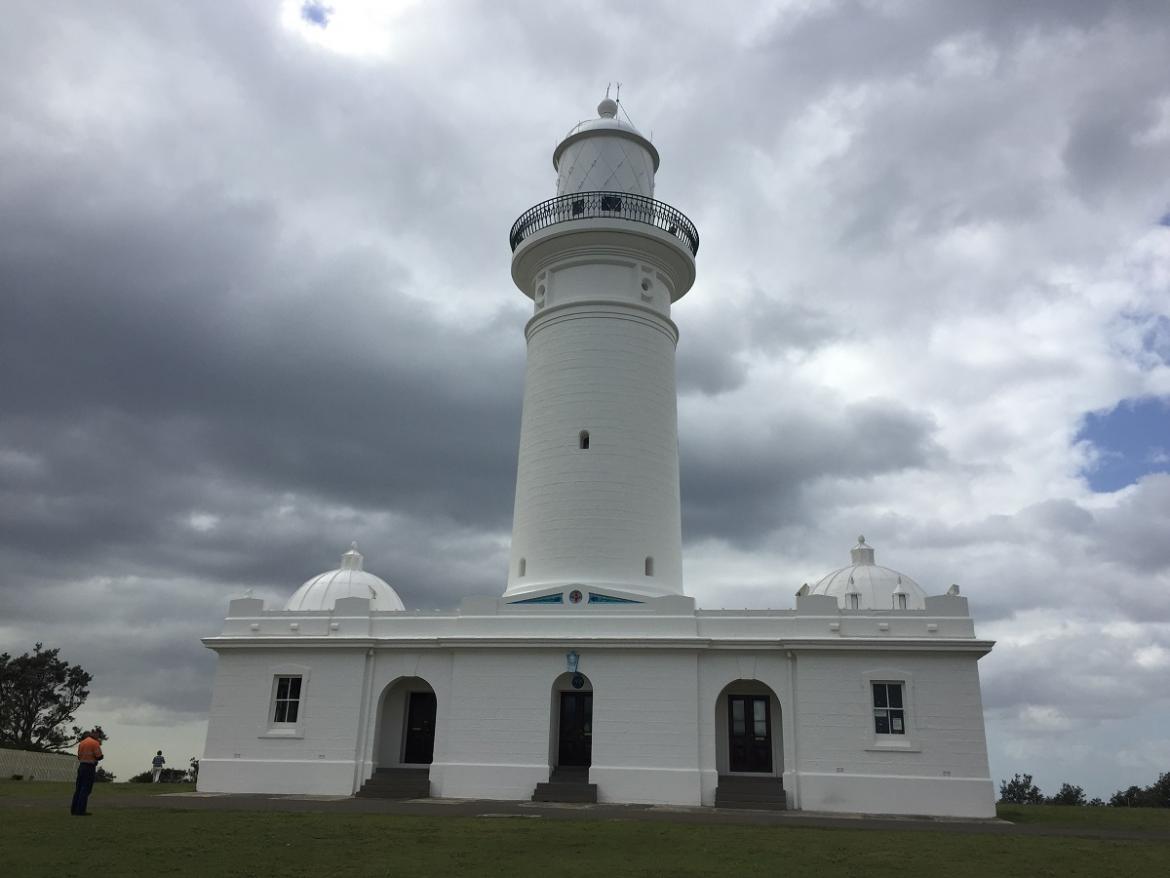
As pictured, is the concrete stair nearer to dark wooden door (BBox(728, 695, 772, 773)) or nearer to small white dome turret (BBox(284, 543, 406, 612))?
dark wooden door (BBox(728, 695, 772, 773))

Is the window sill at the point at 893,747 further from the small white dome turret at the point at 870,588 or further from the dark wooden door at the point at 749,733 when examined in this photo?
the small white dome turret at the point at 870,588

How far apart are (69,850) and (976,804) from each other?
16854mm

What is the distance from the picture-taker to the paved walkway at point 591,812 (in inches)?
631

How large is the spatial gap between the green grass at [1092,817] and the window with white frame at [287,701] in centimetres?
1662

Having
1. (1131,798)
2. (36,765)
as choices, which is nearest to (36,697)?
(36,765)

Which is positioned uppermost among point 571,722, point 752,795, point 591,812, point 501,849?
point 571,722

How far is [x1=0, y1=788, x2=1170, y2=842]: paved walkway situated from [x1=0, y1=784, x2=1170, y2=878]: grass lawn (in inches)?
38.3

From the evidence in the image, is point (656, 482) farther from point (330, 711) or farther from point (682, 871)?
point (682, 871)

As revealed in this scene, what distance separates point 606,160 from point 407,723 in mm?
16724

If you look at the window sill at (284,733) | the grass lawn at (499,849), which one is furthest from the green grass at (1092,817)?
the window sill at (284,733)

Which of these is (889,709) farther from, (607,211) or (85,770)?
(85,770)

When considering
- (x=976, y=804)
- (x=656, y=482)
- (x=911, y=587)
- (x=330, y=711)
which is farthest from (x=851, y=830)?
(x=911, y=587)

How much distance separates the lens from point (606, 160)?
26547 millimetres

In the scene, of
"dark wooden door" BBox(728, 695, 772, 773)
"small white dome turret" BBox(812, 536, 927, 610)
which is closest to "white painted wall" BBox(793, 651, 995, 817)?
"dark wooden door" BBox(728, 695, 772, 773)
